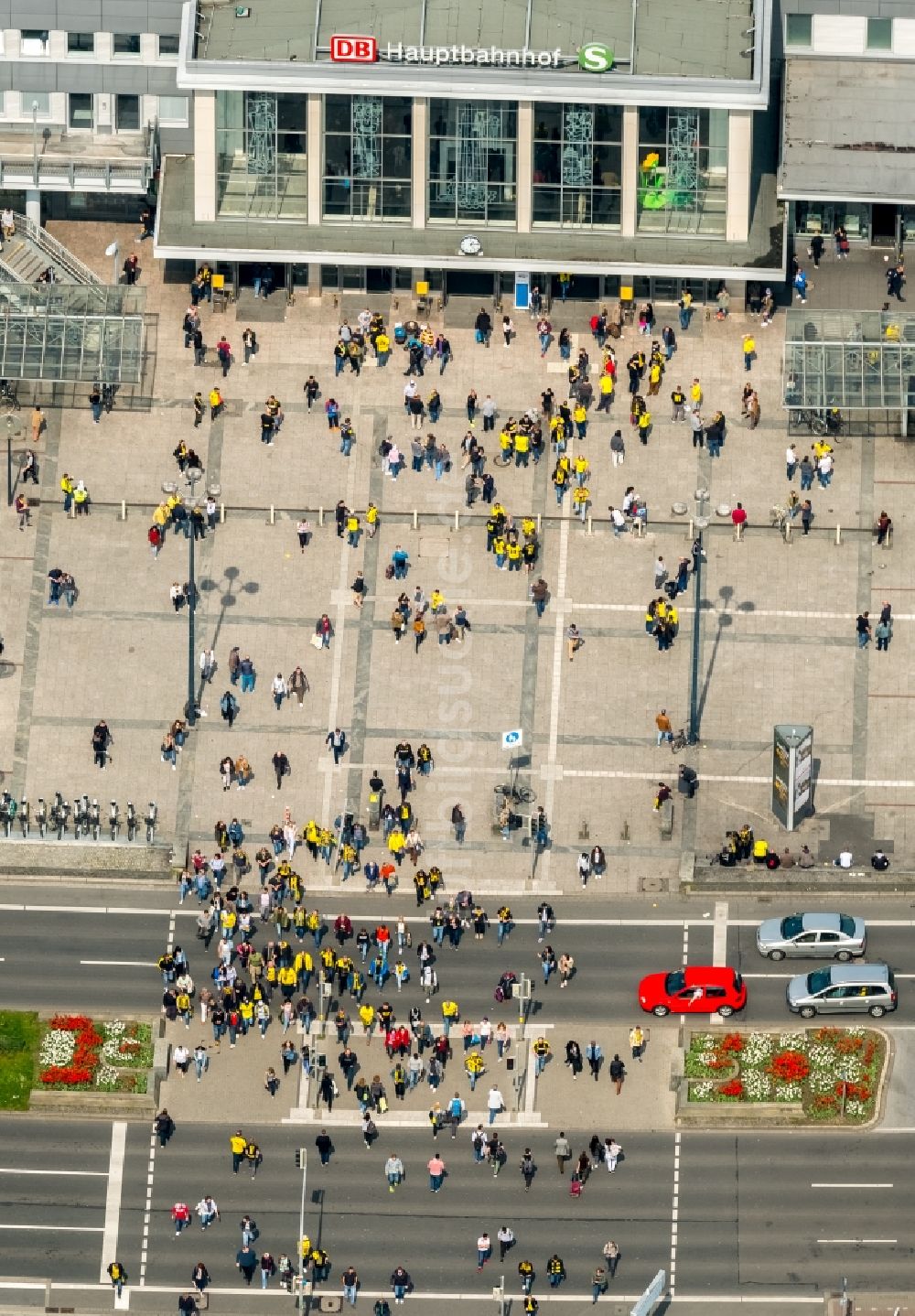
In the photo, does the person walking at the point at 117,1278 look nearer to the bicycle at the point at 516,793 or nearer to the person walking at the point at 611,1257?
the person walking at the point at 611,1257

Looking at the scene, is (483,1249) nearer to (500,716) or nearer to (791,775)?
(791,775)

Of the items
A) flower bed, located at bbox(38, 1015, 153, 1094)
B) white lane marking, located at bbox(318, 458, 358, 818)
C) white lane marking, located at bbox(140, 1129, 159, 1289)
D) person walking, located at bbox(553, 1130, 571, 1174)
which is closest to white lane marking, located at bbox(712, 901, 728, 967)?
person walking, located at bbox(553, 1130, 571, 1174)

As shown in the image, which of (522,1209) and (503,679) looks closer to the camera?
(522,1209)

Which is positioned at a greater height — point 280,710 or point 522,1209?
point 280,710

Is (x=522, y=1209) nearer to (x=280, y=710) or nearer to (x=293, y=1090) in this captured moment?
(x=293, y=1090)

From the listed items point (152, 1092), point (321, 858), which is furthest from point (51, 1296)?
point (321, 858)

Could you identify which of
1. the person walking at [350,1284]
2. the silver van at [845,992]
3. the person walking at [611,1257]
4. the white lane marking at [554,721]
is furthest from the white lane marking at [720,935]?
the person walking at [350,1284]

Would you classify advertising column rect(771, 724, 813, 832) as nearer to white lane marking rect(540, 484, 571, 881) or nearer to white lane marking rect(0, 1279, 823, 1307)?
white lane marking rect(540, 484, 571, 881)
